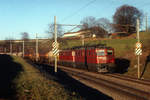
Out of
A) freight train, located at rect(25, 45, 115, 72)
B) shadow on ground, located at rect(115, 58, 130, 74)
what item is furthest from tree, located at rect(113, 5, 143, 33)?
freight train, located at rect(25, 45, 115, 72)

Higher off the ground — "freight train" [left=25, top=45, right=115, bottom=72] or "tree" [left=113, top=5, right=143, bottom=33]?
"tree" [left=113, top=5, right=143, bottom=33]

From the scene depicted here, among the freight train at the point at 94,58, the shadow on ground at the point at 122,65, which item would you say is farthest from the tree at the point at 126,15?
the freight train at the point at 94,58

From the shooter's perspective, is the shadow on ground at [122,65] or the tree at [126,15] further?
the tree at [126,15]

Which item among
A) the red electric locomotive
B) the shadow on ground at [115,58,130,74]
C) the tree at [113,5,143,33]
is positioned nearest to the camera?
the red electric locomotive

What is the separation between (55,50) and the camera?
A: 24781mm

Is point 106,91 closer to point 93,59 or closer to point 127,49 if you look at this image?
point 93,59

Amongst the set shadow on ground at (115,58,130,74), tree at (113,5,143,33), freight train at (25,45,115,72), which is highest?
tree at (113,5,143,33)

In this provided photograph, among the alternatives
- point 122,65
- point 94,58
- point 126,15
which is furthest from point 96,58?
point 126,15

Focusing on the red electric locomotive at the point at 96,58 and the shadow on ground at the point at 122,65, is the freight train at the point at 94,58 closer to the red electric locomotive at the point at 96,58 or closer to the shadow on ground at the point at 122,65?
the red electric locomotive at the point at 96,58

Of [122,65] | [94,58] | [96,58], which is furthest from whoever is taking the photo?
[122,65]

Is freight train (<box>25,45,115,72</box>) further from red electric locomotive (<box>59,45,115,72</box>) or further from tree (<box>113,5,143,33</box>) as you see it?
tree (<box>113,5,143,33</box>)

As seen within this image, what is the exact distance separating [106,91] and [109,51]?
12.3 meters

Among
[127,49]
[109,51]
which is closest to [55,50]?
[109,51]

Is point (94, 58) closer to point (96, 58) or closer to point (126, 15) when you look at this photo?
point (96, 58)
